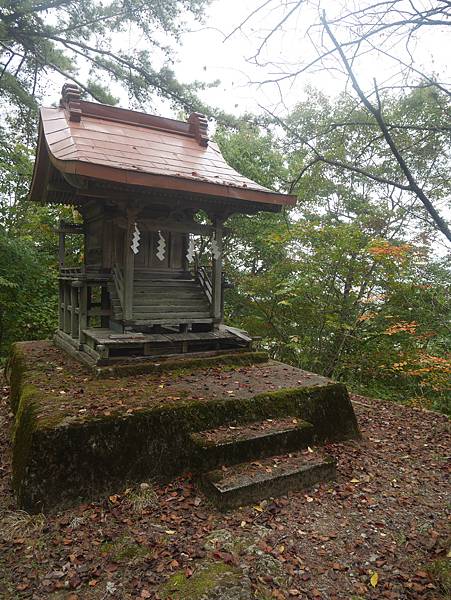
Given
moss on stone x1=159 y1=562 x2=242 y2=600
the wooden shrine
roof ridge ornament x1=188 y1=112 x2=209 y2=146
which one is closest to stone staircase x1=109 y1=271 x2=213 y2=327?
the wooden shrine

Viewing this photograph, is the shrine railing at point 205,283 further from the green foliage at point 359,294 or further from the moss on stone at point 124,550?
the moss on stone at point 124,550

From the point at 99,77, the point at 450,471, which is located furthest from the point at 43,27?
the point at 450,471

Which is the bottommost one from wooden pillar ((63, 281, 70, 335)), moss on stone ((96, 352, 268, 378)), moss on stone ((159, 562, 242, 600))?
moss on stone ((159, 562, 242, 600))

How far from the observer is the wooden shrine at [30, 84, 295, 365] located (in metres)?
5.16

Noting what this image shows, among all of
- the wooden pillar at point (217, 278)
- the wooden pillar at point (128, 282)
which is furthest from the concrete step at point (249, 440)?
the wooden pillar at point (217, 278)

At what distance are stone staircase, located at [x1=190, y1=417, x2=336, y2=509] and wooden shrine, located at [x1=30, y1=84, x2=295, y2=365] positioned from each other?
215cm

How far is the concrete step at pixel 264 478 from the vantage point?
3.36 meters

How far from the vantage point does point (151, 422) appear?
3.74 m

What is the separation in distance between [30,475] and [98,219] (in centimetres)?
440

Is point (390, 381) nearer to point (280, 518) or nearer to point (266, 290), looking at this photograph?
point (266, 290)

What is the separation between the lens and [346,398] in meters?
4.96

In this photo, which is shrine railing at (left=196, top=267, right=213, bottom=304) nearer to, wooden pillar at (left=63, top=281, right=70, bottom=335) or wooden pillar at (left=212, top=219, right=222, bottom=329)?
wooden pillar at (left=212, top=219, right=222, bottom=329)

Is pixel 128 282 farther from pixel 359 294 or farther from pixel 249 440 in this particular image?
pixel 359 294

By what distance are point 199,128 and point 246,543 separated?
275 inches
